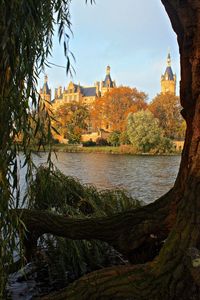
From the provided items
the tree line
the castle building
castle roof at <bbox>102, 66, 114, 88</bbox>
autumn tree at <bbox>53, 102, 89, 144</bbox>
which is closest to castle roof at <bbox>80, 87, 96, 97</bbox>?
the castle building

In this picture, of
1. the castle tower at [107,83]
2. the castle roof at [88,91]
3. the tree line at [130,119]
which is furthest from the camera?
the castle roof at [88,91]

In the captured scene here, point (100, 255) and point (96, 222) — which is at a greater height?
point (96, 222)

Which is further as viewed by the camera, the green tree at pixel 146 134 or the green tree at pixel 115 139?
the green tree at pixel 115 139

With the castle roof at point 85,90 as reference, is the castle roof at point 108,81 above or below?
above

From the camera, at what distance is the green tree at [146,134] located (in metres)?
33.7

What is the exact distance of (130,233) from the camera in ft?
9.66

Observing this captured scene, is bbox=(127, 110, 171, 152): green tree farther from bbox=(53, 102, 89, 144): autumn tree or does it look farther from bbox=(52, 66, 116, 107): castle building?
bbox=(52, 66, 116, 107): castle building

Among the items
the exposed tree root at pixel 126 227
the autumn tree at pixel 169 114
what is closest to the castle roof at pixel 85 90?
the autumn tree at pixel 169 114

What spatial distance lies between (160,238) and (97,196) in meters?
1.74

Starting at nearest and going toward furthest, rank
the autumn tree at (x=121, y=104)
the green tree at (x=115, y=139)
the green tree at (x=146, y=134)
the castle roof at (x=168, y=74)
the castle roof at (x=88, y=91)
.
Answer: the green tree at (x=146, y=134), the green tree at (x=115, y=139), the autumn tree at (x=121, y=104), the castle roof at (x=88, y=91), the castle roof at (x=168, y=74)

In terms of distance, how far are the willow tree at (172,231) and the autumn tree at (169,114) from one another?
39.4 meters

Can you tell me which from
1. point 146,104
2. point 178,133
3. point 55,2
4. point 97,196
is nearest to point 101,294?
point 55,2

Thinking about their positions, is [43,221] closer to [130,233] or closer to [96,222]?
[96,222]

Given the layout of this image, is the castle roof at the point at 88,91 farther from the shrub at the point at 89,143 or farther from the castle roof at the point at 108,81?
the shrub at the point at 89,143
